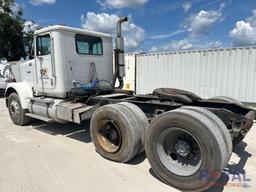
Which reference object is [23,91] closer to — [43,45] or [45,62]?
[45,62]

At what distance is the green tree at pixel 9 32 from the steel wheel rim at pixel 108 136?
2195 cm

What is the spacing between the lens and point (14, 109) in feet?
22.7

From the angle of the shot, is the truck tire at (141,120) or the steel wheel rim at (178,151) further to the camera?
the truck tire at (141,120)

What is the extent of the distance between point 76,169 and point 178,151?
176 centimetres

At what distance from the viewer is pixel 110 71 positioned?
657 centimetres

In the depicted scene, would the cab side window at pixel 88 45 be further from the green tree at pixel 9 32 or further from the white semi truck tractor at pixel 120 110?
the green tree at pixel 9 32

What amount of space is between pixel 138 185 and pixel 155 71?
9306mm

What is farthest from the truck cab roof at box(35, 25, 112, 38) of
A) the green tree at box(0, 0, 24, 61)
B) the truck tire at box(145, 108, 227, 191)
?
the green tree at box(0, 0, 24, 61)

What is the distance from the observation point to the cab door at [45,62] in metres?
5.60

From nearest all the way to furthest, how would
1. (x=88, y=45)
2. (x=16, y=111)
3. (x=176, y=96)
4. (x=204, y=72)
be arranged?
(x=176, y=96) < (x=88, y=45) < (x=16, y=111) < (x=204, y=72)

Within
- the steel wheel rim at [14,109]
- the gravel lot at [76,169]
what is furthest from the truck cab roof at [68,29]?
the gravel lot at [76,169]

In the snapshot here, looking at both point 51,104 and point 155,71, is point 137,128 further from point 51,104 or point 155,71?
point 155,71

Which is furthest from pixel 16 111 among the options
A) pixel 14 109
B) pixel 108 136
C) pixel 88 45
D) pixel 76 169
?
pixel 76 169

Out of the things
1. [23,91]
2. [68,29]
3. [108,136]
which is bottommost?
[108,136]
